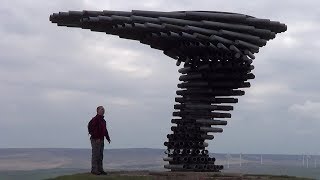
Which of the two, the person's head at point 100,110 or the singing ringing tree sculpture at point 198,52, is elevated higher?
the singing ringing tree sculpture at point 198,52

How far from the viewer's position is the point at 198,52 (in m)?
21.9

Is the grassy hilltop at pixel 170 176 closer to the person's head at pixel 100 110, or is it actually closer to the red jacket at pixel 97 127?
the red jacket at pixel 97 127

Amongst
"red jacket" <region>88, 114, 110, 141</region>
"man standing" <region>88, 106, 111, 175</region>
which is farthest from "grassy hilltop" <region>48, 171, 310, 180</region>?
"red jacket" <region>88, 114, 110, 141</region>

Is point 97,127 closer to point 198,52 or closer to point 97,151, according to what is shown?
point 97,151

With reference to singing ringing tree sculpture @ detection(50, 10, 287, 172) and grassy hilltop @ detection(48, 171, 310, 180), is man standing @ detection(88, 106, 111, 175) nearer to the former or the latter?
grassy hilltop @ detection(48, 171, 310, 180)

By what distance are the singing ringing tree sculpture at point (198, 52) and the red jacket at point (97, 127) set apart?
11.7ft

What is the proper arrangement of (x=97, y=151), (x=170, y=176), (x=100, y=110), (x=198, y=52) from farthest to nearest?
(x=198, y=52)
(x=170, y=176)
(x=97, y=151)
(x=100, y=110)

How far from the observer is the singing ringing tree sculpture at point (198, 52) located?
2100 centimetres

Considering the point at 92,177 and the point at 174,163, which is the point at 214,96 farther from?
the point at 92,177

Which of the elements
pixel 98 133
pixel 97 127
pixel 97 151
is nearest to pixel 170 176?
pixel 97 151

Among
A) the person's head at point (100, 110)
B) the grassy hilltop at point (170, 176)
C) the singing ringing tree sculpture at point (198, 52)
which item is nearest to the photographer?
the person's head at point (100, 110)

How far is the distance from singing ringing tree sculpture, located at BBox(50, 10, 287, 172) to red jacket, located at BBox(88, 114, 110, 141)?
11.7ft

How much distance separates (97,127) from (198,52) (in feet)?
16.2

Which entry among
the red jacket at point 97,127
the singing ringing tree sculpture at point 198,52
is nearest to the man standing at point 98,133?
the red jacket at point 97,127
